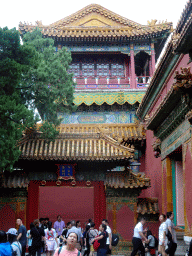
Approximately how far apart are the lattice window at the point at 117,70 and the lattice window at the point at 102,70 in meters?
0.38

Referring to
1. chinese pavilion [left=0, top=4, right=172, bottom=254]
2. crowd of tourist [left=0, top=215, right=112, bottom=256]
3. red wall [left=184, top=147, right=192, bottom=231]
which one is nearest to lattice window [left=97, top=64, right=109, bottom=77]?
chinese pavilion [left=0, top=4, right=172, bottom=254]

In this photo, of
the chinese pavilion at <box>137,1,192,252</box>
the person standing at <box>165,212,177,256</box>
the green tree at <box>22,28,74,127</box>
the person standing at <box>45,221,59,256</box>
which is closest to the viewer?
the chinese pavilion at <box>137,1,192,252</box>

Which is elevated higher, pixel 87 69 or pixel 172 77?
pixel 87 69

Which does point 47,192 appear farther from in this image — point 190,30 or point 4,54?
point 190,30

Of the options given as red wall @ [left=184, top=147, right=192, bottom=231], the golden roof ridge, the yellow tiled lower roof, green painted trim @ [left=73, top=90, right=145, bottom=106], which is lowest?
red wall @ [left=184, top=147, right=192, bottom=231]

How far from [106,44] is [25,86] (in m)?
11.2

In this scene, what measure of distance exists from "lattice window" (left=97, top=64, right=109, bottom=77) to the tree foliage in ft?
29.1

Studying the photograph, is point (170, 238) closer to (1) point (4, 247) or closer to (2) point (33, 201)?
(1) point (4, 247)

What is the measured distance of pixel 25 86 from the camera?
11.5m

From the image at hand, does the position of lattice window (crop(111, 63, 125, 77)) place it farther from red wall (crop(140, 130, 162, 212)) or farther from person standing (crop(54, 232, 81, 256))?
person standing (crop(54, 232, 81, 256))

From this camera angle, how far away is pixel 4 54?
10.2 metres

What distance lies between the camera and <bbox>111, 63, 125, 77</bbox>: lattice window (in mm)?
22125

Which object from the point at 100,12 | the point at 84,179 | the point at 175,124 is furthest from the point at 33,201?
the point at 100,12

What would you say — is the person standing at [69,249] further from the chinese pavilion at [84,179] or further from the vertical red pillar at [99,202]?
the vertical red pillar at [99,202]
